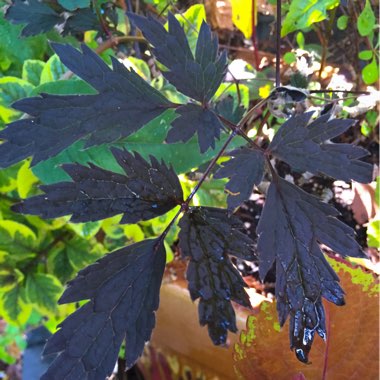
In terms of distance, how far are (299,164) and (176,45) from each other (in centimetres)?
14

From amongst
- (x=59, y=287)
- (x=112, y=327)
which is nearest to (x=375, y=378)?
(x=112, y=327)

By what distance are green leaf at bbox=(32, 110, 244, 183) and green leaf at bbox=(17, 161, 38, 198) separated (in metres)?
0.08

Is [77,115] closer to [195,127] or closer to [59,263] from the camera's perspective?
[195,127]

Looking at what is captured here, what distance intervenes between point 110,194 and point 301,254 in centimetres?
16

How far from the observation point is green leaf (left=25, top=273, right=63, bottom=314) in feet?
2.33

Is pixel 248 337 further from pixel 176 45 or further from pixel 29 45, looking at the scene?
pixel 29 45

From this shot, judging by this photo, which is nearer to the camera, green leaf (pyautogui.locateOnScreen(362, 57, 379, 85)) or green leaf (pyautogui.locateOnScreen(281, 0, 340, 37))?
green leaf (pyautogui.locateOnScreen(281, 0, 340, 37))

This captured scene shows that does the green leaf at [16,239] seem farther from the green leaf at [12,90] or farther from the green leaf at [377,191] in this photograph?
the green leaf at [377,191]

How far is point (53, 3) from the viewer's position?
25.9 inches

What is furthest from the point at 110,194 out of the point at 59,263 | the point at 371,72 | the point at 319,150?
the point at 371,72

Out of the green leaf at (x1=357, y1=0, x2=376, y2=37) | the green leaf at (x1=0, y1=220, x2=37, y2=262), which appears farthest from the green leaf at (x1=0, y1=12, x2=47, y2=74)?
the green leaf at (x1=357, y1=0, x2=376, y2=37)

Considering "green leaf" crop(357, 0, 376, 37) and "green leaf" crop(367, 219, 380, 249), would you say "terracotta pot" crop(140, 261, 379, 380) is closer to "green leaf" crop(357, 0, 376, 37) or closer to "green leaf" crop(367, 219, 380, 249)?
"green leaf" crop(367, 219, 380, 249)

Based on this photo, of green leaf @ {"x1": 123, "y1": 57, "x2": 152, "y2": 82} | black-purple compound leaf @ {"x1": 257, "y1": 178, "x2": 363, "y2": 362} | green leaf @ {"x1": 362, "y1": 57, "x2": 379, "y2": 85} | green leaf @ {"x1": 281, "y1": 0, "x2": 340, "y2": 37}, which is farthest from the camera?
green leaf @ {"x1": 362, "y1": 57, "x2": 379, "y2": 85}

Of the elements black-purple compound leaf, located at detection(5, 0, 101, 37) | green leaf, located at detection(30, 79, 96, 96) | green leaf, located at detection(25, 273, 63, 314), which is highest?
black-purple compound leaf, located at detection(5, 0, 101, 37)
